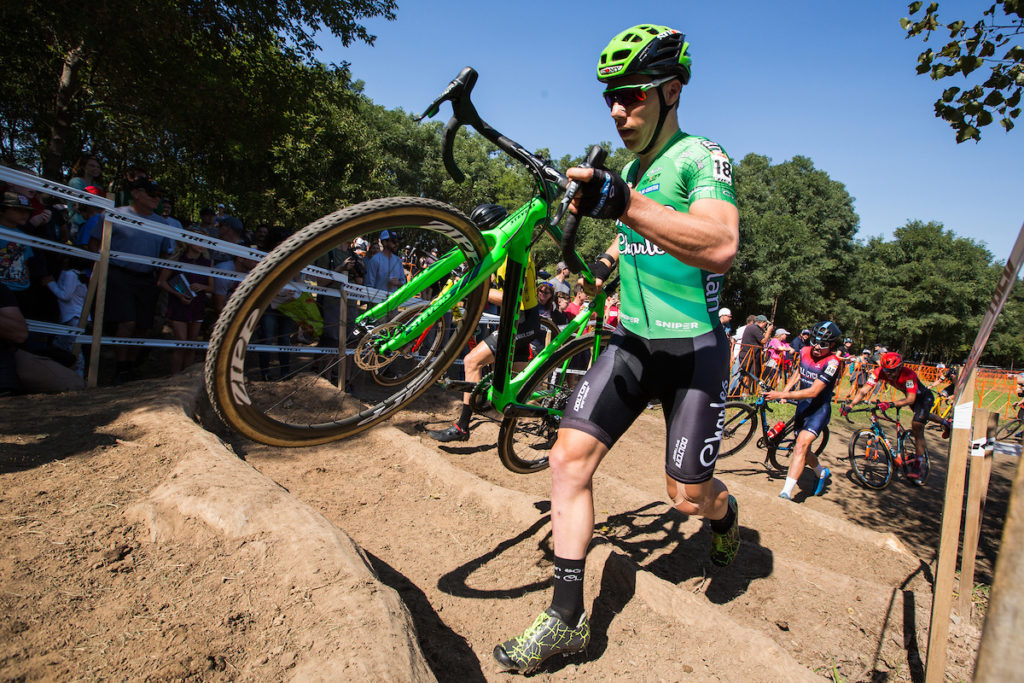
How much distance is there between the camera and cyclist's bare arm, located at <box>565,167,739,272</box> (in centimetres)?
193

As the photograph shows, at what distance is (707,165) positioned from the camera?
7.54ft

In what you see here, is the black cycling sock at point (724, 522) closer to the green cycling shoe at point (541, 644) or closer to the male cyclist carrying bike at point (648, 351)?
the male cyclist carrying bike at point (648, 351)

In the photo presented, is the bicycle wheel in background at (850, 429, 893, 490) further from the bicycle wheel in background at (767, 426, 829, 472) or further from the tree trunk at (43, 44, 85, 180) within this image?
the tree trunk at (43, 44, 85, 180)

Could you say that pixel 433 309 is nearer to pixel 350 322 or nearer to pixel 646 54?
pixel 350 322

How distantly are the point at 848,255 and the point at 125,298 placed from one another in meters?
48.2

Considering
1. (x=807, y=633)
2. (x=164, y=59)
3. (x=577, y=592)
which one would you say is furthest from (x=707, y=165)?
(x=164, y=59)

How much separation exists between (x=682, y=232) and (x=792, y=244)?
38855 mm

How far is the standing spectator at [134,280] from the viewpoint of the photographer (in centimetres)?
528

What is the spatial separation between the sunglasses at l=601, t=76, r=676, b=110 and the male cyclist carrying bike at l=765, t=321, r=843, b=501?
5.92 m

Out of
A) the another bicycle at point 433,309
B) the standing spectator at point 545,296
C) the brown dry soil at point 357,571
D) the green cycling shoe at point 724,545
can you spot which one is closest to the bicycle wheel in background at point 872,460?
the brown dry soil at point 357,571

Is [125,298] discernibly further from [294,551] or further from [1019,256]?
[1019,256]

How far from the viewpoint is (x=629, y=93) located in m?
2.44

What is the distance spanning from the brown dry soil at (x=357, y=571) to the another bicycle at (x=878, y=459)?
9.80ft

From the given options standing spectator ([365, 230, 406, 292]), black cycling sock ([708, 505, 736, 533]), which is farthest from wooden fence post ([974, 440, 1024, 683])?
standing spectator ([365, 230, 406, 292])
